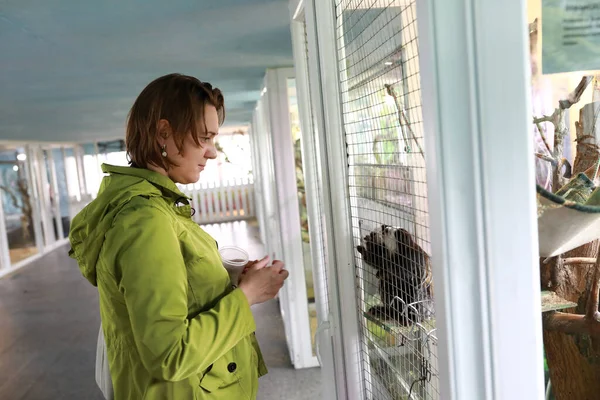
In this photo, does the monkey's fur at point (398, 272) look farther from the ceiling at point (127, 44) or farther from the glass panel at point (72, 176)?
the glass panel at point (72, 176)

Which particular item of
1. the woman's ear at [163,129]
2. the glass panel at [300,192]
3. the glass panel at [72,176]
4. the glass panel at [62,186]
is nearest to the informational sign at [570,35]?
the woman's ear at [163,129]

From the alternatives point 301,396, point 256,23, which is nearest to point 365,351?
point 256,23

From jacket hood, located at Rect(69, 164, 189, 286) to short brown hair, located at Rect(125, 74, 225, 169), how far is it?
0.18 ft

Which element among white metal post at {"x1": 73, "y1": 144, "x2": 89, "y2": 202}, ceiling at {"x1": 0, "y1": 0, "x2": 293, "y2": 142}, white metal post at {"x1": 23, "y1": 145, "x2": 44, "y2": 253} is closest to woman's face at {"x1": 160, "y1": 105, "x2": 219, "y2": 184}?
ceiling at {"x1": 0, "y1": 0, "x2": 293, "y2": 142}

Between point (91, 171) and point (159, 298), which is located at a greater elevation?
point (91, 171)

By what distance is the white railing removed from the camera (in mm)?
13977

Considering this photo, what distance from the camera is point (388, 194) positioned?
1077mm

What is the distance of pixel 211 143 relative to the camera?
4.12 feet

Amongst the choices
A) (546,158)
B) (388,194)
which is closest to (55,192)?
(388,194)

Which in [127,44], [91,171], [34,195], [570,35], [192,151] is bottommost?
[34,195]

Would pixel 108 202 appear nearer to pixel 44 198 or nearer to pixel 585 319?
pixel 585 319

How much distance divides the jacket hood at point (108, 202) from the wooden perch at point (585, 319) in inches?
31.9

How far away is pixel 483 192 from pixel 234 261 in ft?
2.72

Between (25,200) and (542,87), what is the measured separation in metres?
10.2
